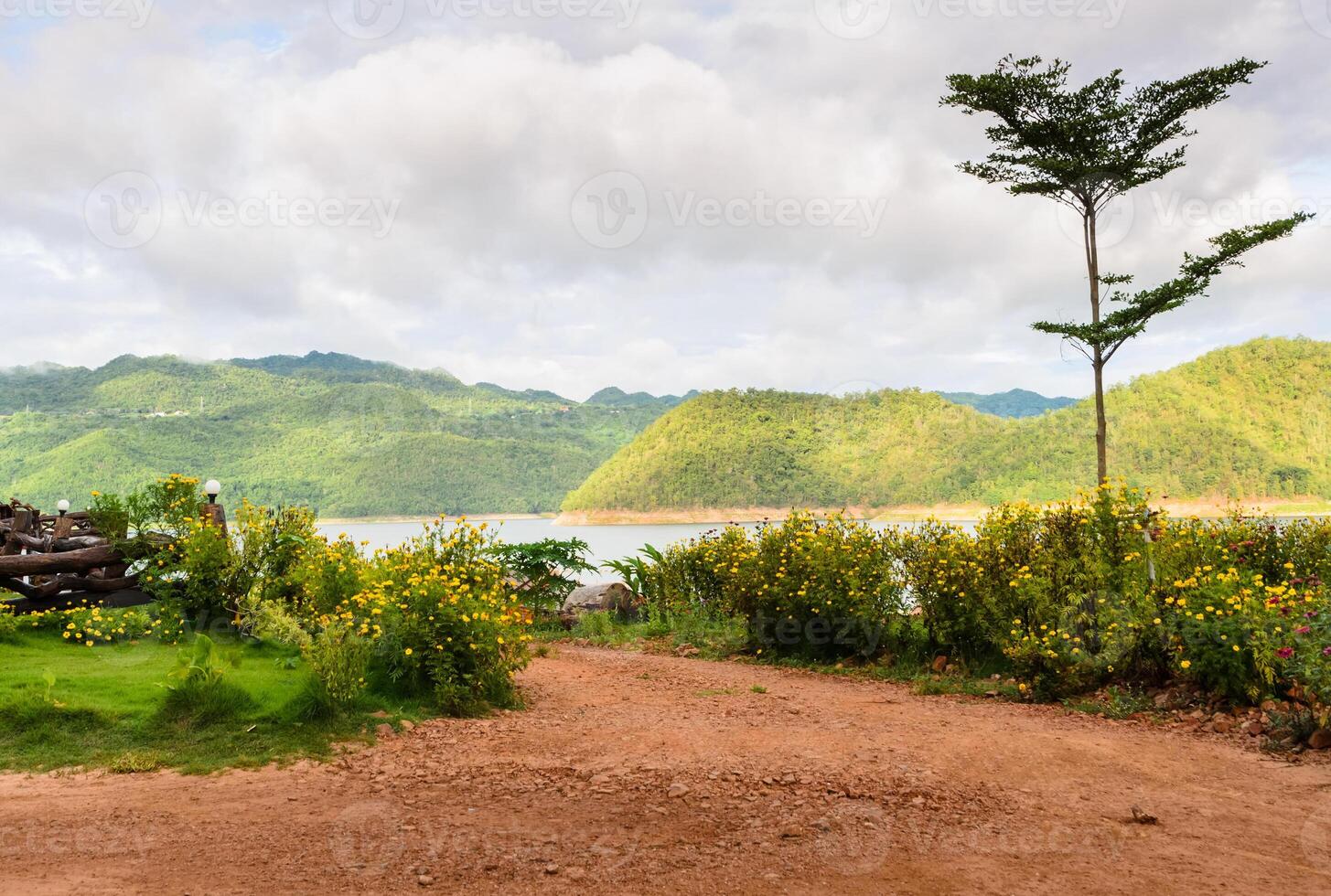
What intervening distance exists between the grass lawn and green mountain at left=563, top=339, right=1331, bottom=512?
4595 centimetres

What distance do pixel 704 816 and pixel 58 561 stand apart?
280 inches

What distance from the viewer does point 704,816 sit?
4.45 meters

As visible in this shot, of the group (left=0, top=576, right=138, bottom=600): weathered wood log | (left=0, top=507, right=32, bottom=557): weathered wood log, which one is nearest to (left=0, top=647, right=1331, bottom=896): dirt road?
(left=0, top=576, right=138, bottom=600): weathered wood log

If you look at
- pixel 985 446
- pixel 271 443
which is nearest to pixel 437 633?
pixel 985 446

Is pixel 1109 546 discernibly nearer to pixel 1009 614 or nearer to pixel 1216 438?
pixel 1009 614

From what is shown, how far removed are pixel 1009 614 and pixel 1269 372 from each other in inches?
2348

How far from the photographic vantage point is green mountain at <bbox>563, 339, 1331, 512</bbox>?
160ft

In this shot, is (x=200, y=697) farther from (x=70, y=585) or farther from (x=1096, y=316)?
(x=1096, y=316)

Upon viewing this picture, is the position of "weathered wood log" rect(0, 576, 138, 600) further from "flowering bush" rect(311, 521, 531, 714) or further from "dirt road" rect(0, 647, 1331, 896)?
"dirt road" rect(0, 647, 1331, 896)

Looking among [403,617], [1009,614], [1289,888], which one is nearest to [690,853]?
[1289,888]

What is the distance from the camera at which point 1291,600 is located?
21.5ft

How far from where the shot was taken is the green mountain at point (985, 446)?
160 ft

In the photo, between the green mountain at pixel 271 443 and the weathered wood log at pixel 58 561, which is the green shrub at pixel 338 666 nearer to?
the weathered wood log at pixel 58 561

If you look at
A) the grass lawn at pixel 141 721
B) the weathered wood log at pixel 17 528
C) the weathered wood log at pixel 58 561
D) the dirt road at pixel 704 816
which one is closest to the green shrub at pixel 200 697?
the grass lawn at pixel 141 721
